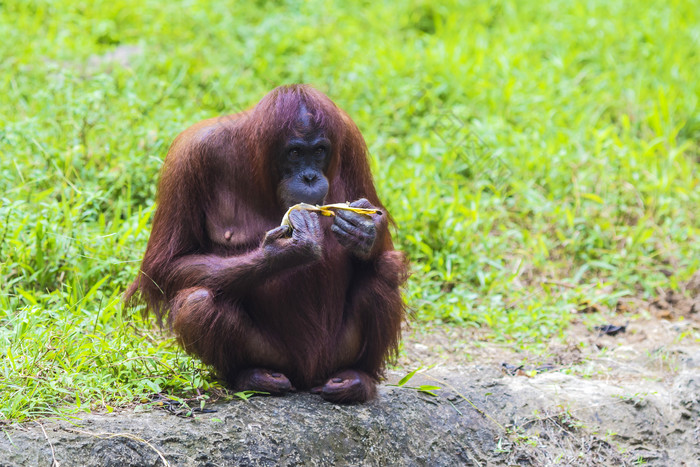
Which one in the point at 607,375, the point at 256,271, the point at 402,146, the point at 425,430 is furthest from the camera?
the point at 402,146

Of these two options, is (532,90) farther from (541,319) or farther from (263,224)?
(263,224)

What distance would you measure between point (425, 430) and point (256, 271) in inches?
38.0

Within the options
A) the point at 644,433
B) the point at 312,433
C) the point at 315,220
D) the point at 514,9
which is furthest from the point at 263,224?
the point at 514,9

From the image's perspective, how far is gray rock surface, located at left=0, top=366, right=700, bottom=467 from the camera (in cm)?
284

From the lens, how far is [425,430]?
3.49 m

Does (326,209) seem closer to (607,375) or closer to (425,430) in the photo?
(425,430)

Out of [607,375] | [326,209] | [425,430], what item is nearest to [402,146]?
[607,375]

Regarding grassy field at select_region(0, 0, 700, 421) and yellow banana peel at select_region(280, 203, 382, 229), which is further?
grassy field at select_region(0, 0, 700, 421)

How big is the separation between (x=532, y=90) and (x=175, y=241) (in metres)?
4.34

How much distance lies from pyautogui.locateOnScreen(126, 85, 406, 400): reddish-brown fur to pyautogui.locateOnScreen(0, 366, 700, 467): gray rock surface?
22 cm

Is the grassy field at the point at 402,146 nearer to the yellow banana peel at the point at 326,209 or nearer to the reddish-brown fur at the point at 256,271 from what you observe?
the reddish-brown fur at the point at 256,271

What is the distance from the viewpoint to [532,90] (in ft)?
23.0

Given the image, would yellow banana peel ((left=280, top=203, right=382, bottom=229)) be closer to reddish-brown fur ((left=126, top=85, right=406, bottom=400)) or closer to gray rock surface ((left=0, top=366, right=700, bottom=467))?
reddish-brown fur ((left=126, top=85, right=406, bottom=400))

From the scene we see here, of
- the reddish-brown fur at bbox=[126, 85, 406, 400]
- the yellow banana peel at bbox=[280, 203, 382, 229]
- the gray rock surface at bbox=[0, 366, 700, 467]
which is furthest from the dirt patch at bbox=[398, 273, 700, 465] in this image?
the yellow banana peel at bbox=[280, 203, 382, 229]
